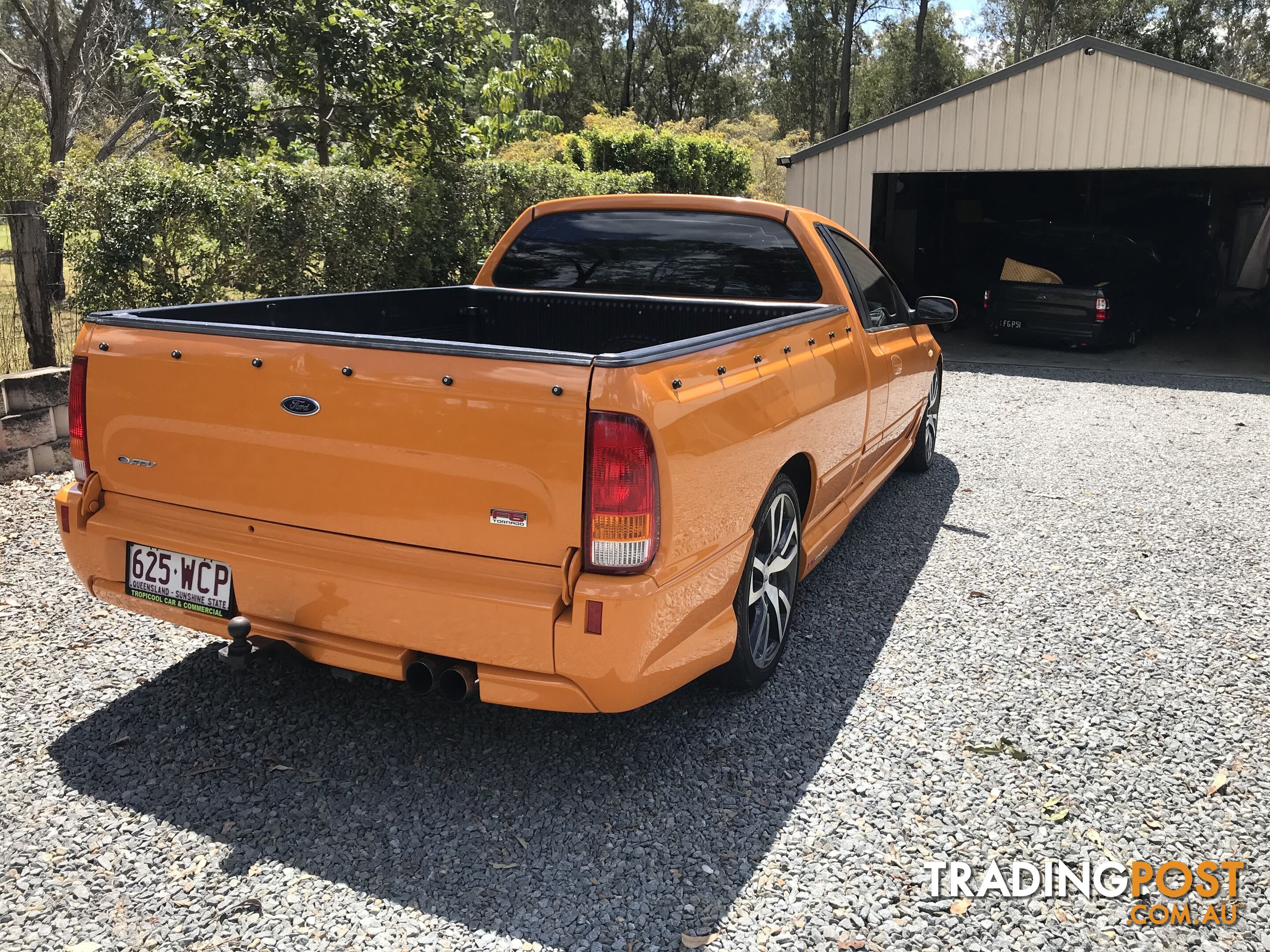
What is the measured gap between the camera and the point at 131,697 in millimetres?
3668

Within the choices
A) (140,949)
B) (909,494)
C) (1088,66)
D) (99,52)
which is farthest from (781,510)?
(99,52)

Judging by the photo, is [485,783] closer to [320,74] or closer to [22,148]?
[320,74]

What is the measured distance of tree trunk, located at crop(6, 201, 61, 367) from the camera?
664cm

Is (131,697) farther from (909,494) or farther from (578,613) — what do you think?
(909,494)

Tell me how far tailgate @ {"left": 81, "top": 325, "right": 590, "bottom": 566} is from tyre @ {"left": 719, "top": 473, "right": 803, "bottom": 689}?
1.01m

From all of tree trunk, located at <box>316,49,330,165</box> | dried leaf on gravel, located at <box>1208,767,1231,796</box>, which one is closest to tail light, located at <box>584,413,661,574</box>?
dried leaf on gravel, located at <box>1208,767,1231,796</box>

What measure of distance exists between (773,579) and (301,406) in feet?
6.13

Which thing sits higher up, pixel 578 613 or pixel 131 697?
pixel 578 613

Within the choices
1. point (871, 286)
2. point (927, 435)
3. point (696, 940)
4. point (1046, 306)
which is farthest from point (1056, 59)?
point (696, 940)

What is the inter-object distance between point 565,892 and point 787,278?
305cm

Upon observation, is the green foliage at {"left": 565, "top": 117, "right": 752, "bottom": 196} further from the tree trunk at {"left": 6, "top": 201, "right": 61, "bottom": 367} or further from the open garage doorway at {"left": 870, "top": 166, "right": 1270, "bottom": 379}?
the tree trunk at {"left": 6, "top": 201, "right": 61, "bottom": 367}

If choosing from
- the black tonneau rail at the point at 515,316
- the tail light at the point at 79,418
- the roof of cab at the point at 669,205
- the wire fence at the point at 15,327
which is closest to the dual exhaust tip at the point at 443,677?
the black tonneau rail at the point at 515,316

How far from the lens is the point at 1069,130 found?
12758mm

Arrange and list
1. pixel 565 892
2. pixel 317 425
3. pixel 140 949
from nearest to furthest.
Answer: pixel 140 949 → pixel 565 892 → pixel 317 425
